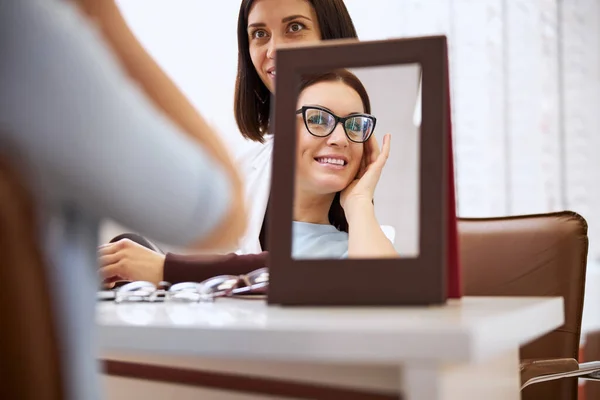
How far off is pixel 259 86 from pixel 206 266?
36.5 inches

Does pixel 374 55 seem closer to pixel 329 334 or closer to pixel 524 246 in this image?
pixel 329 334

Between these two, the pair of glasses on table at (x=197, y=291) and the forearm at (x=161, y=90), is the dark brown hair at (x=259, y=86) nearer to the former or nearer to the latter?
the pair of glasses on table at (x=197, y=291)

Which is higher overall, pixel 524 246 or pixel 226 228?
pixel 226 228


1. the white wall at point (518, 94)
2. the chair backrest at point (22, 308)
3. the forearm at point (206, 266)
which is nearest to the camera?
the chair backrest at point (22, 308)

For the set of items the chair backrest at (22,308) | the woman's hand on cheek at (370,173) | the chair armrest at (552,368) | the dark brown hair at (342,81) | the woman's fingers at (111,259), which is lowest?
the chair armrest at (552,368)

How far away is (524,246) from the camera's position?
155 cm

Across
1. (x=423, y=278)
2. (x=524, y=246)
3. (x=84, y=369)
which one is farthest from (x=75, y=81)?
(x=524, y=246)

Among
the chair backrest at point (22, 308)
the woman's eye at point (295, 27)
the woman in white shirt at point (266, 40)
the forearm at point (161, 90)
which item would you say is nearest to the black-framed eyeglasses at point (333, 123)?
the forearm at point (161, 90)

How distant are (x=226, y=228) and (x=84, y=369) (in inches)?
4.2

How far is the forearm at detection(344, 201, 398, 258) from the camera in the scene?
2.02ft

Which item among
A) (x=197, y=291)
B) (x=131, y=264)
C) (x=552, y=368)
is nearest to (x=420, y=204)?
(x=197, y=291)

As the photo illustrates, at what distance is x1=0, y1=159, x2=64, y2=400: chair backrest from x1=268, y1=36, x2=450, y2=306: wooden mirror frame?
1.08ft

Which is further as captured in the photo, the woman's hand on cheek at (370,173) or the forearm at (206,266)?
the forearm at (206,266)

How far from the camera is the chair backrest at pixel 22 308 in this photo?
30cm
